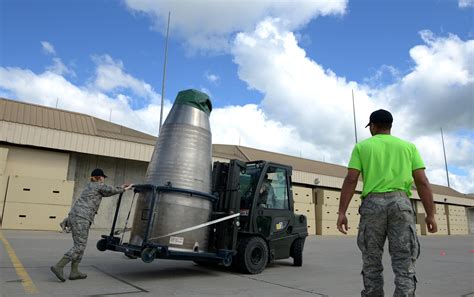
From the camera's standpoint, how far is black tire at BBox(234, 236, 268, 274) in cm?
660

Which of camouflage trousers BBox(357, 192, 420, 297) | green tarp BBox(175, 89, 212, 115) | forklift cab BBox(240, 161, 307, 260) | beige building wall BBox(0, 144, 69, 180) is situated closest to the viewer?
camouflage trousers BBox(357, 192, 420, 297)

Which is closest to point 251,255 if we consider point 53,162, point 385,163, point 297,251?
point 297,251

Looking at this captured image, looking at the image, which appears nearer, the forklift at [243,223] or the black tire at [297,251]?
the forklift at [243,223]

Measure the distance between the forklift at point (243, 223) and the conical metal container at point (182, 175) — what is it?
11 centimetres

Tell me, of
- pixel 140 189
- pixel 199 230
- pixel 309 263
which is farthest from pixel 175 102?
pixel 309 263

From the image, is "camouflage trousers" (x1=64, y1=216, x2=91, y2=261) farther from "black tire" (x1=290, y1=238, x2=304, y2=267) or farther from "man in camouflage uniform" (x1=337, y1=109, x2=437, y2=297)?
"black tire" (x1=290, y1=238, x2=304, y2=267)

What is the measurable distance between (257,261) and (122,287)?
273 cm

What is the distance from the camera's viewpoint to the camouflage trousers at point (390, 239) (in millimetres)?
3132

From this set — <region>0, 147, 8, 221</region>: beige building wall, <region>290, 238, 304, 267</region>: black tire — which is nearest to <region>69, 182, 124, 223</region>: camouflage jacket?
<region>290, 238, 304, 267</region>: black tire

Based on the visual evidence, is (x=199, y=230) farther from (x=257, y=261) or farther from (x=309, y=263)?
(x=309, y=263)

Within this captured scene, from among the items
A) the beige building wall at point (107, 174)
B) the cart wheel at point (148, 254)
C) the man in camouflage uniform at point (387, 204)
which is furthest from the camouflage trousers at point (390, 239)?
the beige building wall at point (107, 174)

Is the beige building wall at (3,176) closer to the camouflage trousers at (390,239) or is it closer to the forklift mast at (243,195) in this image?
the forklift mast at (243,195)

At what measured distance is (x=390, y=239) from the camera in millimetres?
3229

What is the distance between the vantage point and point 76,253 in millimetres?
5402
